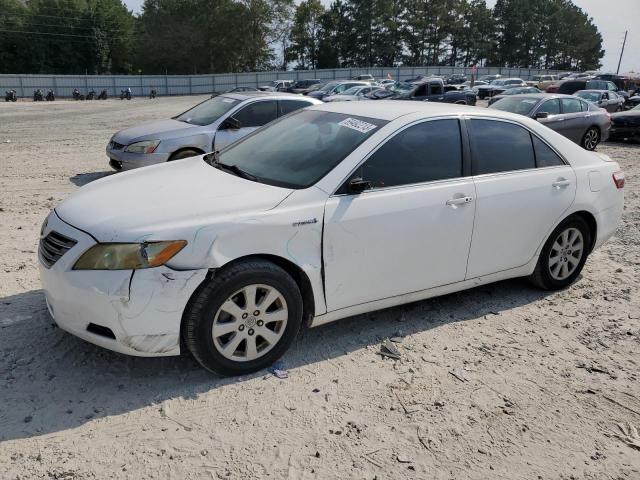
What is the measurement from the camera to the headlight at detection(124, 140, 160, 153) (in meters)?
8.67

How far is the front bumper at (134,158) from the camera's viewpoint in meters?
8.64

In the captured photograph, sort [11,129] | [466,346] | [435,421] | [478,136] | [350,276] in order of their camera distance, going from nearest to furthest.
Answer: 1. [435,421]
2. [350,276]
3. [466,346]
4. [478,136]
5. [11,129]

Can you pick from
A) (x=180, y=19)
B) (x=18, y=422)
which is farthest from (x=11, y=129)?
(x=180, y=19)

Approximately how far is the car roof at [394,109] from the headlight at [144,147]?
15.3 ft

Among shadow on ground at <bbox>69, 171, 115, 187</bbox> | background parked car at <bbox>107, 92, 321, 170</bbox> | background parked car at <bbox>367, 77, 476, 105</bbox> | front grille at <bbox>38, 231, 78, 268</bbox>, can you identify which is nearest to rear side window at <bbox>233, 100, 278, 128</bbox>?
background parked car at <bbox>107, 92, 321, 170</bbox>

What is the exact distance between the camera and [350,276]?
12.1ft

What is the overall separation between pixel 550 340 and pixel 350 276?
1.65 m

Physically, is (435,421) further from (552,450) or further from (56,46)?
(56,46)

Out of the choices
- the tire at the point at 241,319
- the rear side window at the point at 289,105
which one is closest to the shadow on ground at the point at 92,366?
the tire at the point at 241,319

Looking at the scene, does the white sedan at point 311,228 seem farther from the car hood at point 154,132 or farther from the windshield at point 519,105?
the windshield at point 519,105

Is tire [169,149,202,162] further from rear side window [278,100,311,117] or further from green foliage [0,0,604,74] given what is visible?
green foliage [0,0,604,74]

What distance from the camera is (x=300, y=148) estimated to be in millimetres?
4086

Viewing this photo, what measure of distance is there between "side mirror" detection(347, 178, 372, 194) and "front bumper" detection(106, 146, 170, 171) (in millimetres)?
5681

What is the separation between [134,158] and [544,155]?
20.4ft
